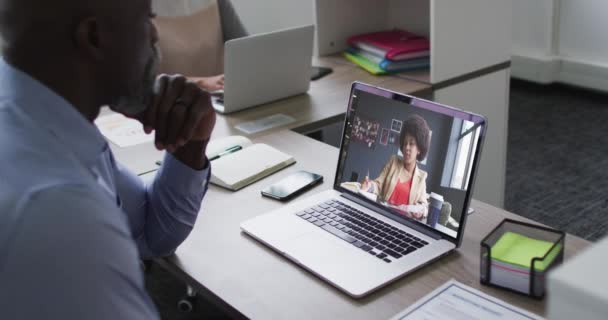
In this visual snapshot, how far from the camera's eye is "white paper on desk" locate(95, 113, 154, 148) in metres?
1.86

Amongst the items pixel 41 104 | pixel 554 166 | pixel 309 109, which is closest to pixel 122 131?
pixel 309 109

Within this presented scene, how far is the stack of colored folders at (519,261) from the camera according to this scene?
41.4 inches

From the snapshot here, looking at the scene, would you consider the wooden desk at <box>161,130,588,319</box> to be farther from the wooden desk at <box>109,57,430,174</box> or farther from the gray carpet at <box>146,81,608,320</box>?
the gray carpet at <box>146,81,608,320</box>

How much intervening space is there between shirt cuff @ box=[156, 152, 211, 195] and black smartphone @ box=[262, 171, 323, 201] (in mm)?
202

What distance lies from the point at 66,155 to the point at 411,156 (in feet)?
2.18

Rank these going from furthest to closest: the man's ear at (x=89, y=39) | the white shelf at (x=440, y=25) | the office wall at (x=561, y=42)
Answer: the office wall at (x=561, y=42) < the white shelf at (x=440, y=25) < the man's ear at (x=89, y=39)

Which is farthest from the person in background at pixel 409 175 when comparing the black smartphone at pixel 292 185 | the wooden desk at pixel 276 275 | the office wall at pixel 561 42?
the office wall at pixel 561 42

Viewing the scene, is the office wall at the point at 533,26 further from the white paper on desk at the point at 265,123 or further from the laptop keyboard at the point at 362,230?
the laptop keyboard at the point at 362,230

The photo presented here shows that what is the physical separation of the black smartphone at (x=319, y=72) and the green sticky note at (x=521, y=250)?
51.8 inches

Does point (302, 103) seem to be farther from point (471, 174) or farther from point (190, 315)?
point (471, 174)

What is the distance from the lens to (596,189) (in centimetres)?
294

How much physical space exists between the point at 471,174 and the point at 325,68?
4.51 feet

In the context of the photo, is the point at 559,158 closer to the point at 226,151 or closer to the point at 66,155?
the point at 226,151

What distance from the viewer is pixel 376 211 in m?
1.33
